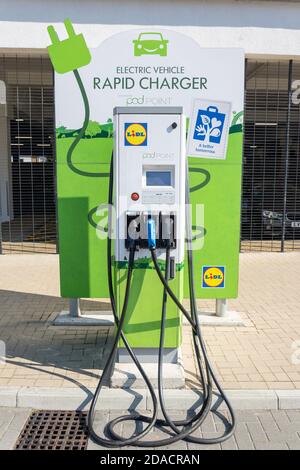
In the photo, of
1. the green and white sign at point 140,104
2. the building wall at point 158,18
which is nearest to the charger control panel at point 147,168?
the green and white sign at point 140,104

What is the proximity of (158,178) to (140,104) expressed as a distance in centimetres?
111

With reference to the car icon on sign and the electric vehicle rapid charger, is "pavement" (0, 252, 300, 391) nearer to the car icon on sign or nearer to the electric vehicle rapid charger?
the electric vehicle rapid charger

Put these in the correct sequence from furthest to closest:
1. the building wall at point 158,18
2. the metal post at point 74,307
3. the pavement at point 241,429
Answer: the building wall at point 158,18, the metal post at point 74,307, the pavement at point 241,429

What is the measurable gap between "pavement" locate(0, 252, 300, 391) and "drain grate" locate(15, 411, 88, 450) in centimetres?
33

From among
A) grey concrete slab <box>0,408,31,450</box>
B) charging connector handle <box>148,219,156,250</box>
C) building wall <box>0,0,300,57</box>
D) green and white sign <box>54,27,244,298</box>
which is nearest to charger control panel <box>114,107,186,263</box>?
charging connector handle <box>148,219,156,250</box>

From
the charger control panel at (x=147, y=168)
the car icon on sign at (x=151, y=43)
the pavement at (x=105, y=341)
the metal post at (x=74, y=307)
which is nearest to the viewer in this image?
the charger control panel at (x=147, y=168)

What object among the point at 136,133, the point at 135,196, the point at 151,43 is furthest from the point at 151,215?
the point at 151,43

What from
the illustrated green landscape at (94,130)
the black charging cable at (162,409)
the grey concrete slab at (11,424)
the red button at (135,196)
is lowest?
the grey concrete slab at (11,424)

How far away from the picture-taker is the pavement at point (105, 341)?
3.88m

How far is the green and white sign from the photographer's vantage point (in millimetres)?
4277

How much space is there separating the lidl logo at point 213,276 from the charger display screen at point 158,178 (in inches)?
58.3

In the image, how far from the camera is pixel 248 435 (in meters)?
3.15

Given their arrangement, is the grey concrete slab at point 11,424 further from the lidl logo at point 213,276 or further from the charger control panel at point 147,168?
the lidl logo at point 213,276
